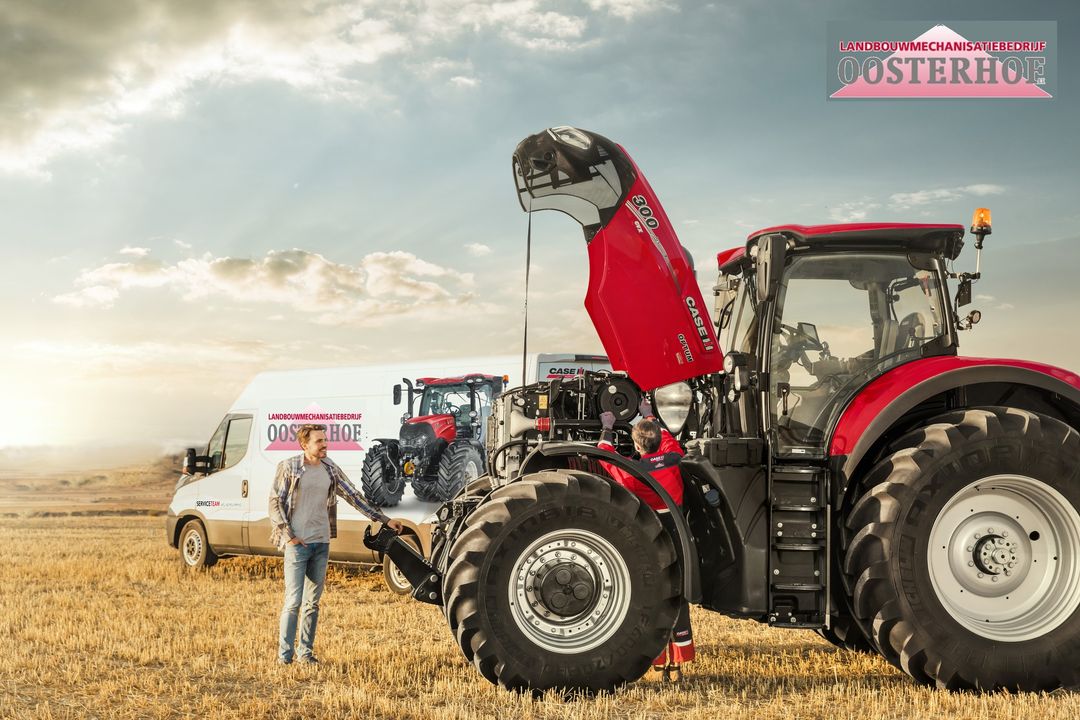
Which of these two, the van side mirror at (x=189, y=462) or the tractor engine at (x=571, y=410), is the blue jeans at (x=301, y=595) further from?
the van side mirror at (x=189, y=462)

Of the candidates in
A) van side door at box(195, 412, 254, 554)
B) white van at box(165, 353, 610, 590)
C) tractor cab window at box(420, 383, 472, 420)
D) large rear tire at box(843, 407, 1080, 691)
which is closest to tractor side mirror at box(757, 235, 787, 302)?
large rear tire at box(843, 407, 1080, 691)

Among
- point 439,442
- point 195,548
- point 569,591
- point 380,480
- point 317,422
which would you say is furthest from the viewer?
point 195,548

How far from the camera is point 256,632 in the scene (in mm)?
9938

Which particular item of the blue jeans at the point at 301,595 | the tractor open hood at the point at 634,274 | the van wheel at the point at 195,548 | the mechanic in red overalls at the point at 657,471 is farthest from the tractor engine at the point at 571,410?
the van wheel at the point at 195,548

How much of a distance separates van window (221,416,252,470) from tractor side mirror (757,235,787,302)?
10254mm

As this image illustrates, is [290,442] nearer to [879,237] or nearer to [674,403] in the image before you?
[674,403]

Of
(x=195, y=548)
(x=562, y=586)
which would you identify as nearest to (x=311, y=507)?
(x=562, y=586)

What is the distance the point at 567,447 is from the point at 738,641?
3685mm

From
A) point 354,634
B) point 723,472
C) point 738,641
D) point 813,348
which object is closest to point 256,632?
point 354,634

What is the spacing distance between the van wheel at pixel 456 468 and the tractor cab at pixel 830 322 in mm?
5823

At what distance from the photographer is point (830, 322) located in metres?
7.55

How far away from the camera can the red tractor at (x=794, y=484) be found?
6.65m

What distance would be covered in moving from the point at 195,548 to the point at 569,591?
1115 cm

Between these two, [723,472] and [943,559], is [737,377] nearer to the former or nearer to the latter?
[723,472]
